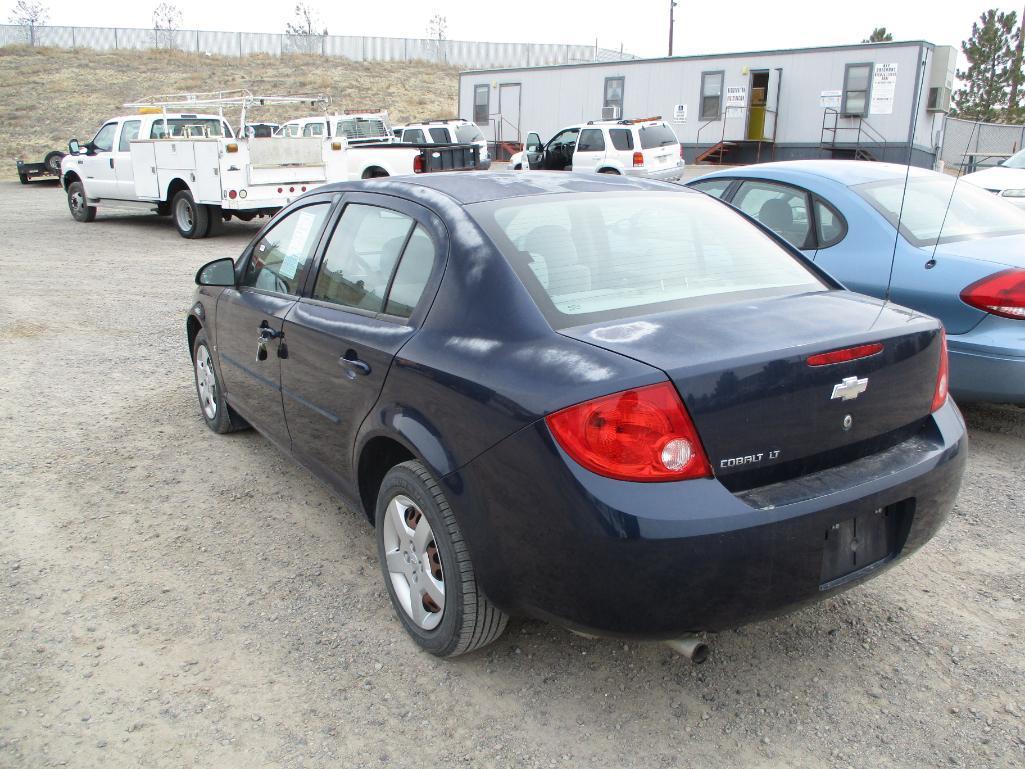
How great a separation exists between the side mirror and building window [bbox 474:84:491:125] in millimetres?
31291

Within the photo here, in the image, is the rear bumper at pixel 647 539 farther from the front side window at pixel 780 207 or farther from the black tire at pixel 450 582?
the front side window at pixel 780 207

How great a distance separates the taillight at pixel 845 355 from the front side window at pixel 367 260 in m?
1.35

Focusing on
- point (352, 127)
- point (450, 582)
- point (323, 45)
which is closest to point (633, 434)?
point (450, 582)

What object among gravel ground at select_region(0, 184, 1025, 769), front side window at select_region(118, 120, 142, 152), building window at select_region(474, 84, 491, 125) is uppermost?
building window at select_region(474, 84, 491, 125)

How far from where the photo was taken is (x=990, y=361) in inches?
178

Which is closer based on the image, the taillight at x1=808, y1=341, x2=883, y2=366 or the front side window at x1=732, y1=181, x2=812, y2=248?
the taillight at x1=808, y1=341, x2=883, y2=366

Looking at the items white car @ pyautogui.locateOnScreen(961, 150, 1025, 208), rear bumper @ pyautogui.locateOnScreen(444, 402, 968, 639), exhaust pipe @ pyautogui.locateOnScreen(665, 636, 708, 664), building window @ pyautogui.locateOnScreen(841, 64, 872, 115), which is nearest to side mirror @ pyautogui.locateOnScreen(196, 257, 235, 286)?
rear bumper @ pyautogui.locateOnScreen(444, 402, 968, 639)

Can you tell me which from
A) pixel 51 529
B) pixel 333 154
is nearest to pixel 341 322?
pixel 51 529

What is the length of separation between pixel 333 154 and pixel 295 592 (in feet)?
40.2

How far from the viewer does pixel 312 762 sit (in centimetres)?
251

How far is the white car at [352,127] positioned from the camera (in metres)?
20.8

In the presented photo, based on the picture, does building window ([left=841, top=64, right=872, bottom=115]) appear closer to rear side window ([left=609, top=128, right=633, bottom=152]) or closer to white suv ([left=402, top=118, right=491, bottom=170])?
rear side window ([left=609, top=128, right=633, bottom=152])

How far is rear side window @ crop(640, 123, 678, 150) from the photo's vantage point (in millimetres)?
20438

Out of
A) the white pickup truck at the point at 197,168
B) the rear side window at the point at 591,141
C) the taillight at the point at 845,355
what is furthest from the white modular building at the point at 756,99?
the taillight at the point at 845,355
